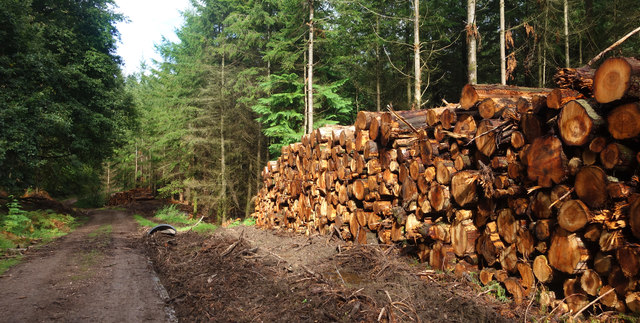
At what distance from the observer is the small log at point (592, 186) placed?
8.55ft

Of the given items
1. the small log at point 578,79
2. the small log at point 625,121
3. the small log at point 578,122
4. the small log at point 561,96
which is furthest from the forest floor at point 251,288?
the small log at point 578,79

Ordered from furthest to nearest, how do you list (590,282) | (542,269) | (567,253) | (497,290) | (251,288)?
(251,288) → (497,290) → (542,269) → (567,253) → (590,282)

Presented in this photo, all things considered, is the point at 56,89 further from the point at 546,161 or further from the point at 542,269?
the point at 542,269

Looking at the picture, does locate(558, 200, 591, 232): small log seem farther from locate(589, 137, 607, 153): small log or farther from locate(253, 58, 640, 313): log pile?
locate(589, 137, 607, 153): small log

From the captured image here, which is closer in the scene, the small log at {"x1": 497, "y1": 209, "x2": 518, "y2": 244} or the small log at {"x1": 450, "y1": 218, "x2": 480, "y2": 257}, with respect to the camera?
the small log at {"x1": 497, "y1": 209, "x2": 518, "y2": 244}

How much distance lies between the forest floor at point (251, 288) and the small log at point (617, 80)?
1.98m

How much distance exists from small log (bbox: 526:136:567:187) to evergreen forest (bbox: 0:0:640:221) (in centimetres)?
705

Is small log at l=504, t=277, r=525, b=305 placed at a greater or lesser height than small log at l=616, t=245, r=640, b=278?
lesser

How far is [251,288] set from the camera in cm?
433

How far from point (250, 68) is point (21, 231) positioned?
39.0ft

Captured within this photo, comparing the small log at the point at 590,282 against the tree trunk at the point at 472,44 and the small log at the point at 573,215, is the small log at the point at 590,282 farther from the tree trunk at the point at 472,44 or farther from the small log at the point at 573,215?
the tree trunk at the point at 472,44

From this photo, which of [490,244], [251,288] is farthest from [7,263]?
[490,244]

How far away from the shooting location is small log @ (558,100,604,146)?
266 cm

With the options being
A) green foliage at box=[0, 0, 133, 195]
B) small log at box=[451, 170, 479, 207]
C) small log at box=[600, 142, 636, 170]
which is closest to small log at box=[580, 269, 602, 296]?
small log at box=[600, 142, 636, 170]
